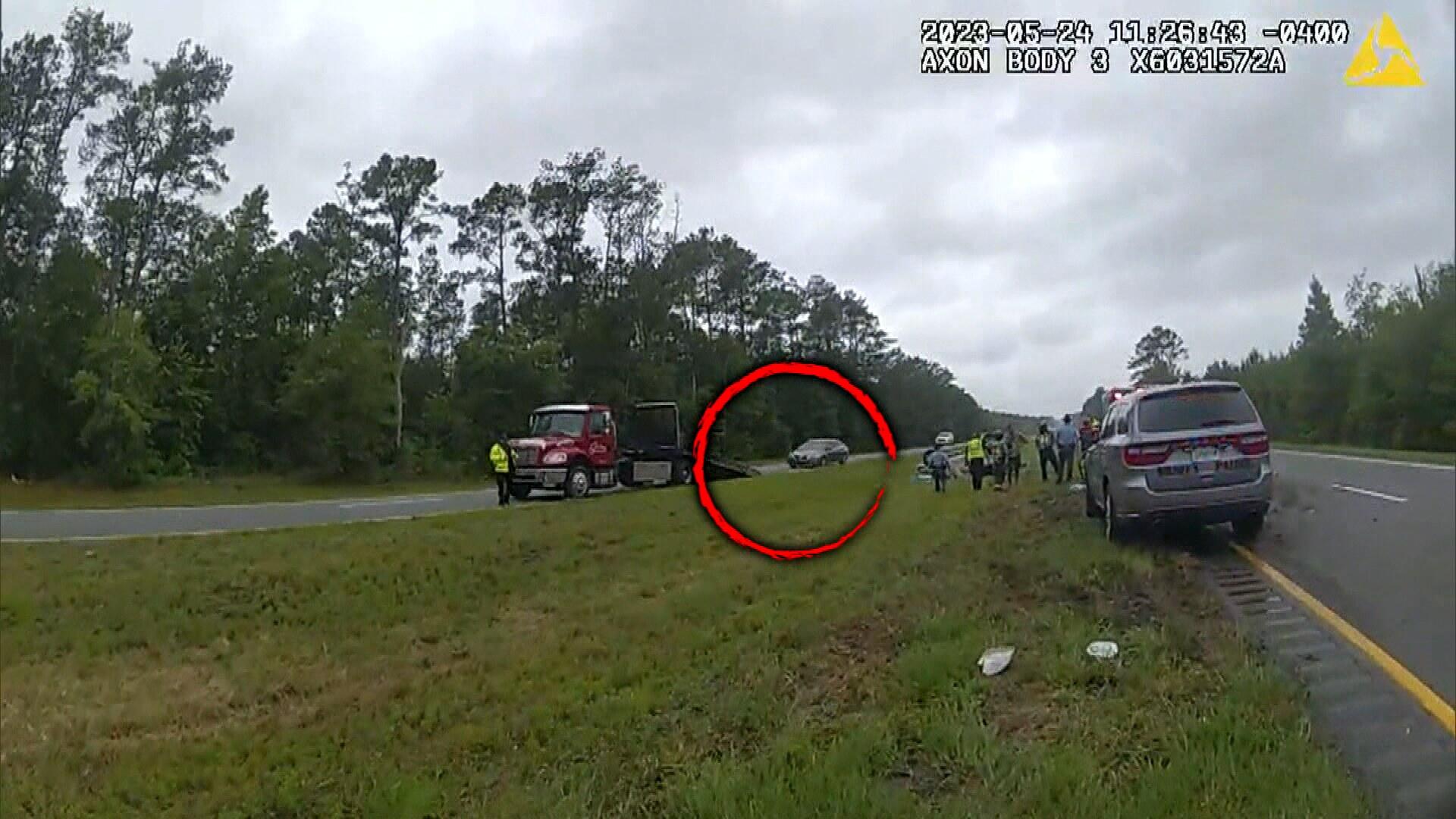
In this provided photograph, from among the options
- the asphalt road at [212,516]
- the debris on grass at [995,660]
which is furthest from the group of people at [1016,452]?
the debris on grass at [995,660]

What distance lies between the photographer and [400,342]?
19828mm

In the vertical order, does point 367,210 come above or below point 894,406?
above

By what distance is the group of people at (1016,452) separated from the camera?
1631 cm

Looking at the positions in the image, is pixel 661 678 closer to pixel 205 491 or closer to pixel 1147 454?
pixel 1147 454

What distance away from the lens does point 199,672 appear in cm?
1075

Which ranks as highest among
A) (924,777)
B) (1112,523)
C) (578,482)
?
(578,482)

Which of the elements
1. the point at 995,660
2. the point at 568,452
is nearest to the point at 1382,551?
the point at 995,660

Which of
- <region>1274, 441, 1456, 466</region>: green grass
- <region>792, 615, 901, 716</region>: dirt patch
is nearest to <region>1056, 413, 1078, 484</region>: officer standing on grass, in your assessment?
<region>1274, 441, 1456, 466</region>: green grass

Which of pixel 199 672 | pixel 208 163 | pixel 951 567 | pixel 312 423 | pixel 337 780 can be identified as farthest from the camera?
pixel 208 163

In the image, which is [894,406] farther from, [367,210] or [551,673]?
[367,210]

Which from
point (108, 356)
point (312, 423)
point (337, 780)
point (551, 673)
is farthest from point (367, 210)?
point (337, 780)

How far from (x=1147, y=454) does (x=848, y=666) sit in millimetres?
4361

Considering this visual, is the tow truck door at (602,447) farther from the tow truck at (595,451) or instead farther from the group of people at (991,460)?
the group of people at (991,460)

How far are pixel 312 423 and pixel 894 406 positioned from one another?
54.2 feet
